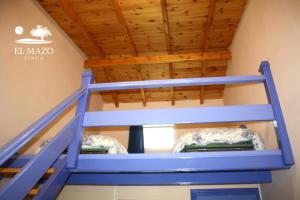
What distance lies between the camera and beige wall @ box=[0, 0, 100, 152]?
2197 mm

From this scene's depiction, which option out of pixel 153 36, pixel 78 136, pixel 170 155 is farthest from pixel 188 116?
pixel 153 36

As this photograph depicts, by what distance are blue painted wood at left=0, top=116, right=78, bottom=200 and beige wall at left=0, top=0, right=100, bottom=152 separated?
1073 mm

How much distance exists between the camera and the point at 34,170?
3.72 feet

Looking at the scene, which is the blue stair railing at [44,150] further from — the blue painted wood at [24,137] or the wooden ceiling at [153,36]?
the wooden ceiling at [153,36]

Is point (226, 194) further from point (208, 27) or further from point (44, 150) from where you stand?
point (208, 27)

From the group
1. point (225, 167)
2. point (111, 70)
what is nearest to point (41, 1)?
point (111, 70)

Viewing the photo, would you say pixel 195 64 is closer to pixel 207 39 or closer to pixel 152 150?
pixel 207 39

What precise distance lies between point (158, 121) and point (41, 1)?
2503 mm

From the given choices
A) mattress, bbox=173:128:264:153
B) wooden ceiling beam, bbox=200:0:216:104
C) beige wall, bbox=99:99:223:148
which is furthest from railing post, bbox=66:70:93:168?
beige wall, bbox=99:99:223:148

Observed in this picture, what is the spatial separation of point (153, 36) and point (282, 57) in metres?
2.12

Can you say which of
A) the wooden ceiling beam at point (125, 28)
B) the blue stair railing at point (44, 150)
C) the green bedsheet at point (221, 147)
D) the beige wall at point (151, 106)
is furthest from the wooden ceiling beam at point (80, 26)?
the green bedsheet at point (221, 147)

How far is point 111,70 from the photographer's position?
421 cm

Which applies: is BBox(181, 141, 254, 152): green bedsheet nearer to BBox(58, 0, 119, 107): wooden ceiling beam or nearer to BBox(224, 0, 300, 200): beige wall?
BBox(224, 0, 300, 200): beige wall

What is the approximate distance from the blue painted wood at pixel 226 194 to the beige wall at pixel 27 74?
6.18 ft
